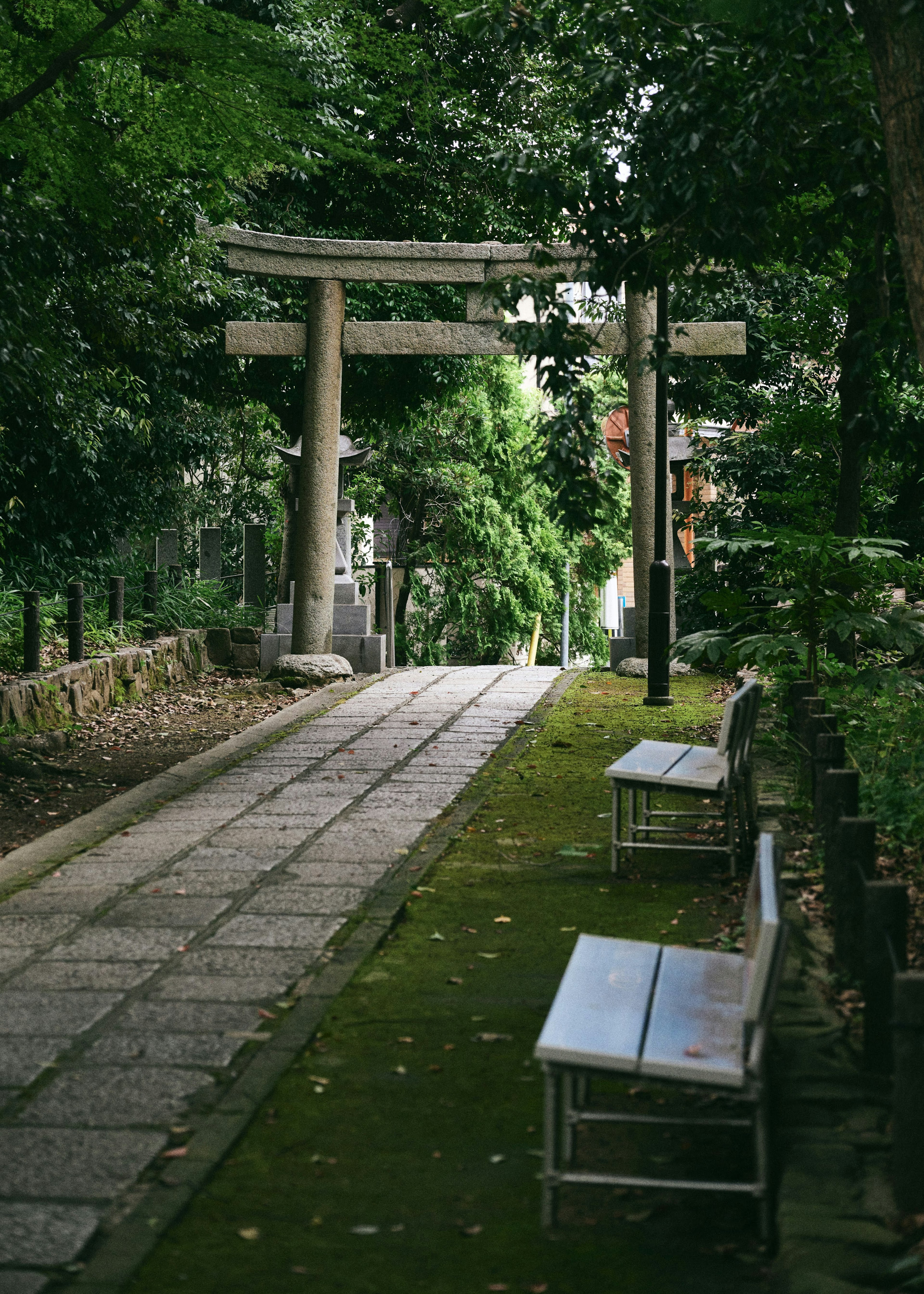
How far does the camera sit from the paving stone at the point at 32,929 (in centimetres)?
509

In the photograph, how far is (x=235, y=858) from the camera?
251 inches

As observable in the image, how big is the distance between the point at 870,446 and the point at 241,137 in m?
5.15

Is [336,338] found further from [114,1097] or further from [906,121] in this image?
[114,1097]

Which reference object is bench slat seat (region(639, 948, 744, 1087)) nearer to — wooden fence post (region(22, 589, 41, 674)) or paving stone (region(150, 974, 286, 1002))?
paving stone (region(150, 974, 286, 1002))

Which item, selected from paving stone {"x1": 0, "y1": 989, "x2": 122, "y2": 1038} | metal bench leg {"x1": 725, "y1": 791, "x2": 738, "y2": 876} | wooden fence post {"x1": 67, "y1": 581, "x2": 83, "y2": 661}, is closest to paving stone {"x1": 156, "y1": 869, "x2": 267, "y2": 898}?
paving stone {"x1": 0, "y1": 989, "x2": 122, "y2": 1038}

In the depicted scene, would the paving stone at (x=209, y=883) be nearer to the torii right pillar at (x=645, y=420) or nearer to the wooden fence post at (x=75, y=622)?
the wooden fence post at (x=75, y=622)

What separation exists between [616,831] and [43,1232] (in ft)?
11.6

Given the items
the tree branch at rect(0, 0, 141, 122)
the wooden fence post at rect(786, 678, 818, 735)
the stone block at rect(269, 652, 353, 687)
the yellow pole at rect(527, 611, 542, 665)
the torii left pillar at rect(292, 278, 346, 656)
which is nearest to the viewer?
the wooden fence post at rect(786, 678, 818, 735)

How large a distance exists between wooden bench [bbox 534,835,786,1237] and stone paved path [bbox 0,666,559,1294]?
1067mm

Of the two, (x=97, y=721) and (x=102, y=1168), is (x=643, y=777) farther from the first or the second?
(x=97, y=721)

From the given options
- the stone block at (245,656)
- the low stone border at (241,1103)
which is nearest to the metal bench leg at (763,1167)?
the low stone border at (241,1103)

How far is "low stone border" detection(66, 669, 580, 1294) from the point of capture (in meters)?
2.87

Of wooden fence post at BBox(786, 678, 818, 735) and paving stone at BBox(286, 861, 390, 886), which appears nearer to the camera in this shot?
paving stone at BBox(286, 861, 390, 886)

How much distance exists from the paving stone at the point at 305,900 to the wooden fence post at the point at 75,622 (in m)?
6.28
